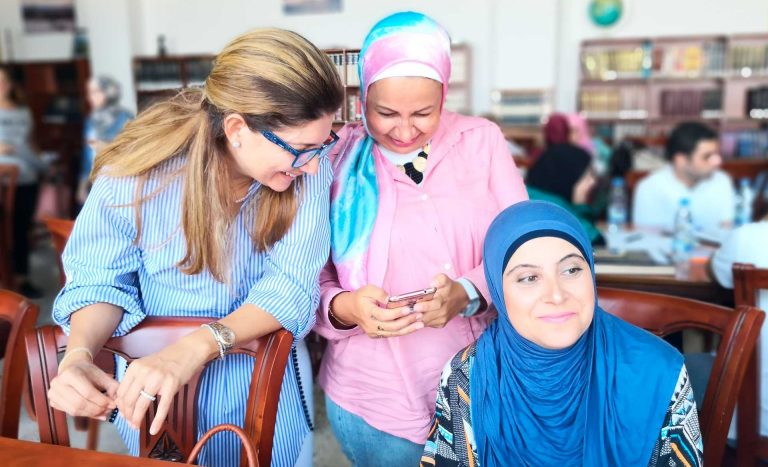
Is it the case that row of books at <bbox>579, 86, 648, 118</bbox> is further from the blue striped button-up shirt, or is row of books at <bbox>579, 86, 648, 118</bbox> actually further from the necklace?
the blue striped button-up shirt

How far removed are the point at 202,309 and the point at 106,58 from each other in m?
→ 7.56

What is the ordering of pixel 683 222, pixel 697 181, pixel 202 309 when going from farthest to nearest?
pixel 697 181
pixel 683 222
pixel 202 309

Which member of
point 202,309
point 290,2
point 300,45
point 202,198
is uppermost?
point 290,2

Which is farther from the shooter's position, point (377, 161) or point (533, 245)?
point (377, 161)

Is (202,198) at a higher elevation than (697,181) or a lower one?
higher

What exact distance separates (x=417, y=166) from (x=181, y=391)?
27.4 inches

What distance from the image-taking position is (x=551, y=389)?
1.25 meters

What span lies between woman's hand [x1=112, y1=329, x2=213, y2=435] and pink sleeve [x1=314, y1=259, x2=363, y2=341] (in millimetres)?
354

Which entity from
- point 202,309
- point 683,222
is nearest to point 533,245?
point 202,309

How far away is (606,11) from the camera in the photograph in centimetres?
707

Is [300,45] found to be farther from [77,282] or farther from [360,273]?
[77,282]

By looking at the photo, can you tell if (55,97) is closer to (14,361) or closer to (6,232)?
(6,232)

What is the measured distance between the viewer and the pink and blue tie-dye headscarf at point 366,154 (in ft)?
4.24

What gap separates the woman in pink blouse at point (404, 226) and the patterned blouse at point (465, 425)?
0.08 m
